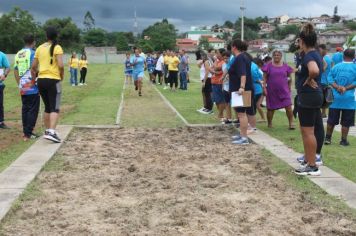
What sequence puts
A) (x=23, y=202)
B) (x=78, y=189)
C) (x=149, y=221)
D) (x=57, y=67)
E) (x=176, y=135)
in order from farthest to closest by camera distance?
1. (x=176, y=135)
2. (x=57, y=67)
3. (x=78, y=189)
4. (x=23, y=202)
5. (x=149, y=221)

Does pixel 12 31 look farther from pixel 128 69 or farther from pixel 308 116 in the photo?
pixel 308 116

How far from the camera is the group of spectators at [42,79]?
863cm

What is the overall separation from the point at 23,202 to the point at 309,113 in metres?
3.72

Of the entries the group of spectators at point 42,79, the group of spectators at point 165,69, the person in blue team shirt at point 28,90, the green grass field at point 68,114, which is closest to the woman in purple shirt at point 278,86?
the green grass field at point 68,114

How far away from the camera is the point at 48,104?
29.3 ft

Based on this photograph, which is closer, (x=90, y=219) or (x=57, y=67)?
(x=90, y=219)

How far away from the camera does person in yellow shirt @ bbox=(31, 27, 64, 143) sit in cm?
862

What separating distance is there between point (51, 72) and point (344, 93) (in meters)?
5.12

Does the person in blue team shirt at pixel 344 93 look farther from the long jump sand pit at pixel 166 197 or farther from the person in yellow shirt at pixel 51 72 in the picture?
the person in yellow shirt at pixel 51 72

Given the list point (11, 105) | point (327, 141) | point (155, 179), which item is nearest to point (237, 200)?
point (155, 179)

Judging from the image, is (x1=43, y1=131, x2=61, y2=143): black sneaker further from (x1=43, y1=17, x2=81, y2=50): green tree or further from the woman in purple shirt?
(x1=43, y1=17, x2=81, y2=50): green tree

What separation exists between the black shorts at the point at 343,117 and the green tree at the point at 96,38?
135772 millimetres

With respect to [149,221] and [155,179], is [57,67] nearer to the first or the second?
[155,179]

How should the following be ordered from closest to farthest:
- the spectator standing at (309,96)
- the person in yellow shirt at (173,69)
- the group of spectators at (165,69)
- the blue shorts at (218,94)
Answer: the spectator standing at (309,96) → the blue shorts at (218,94) → the group of spectators at (165,69) → the person in yellow shirt at (173,69)
